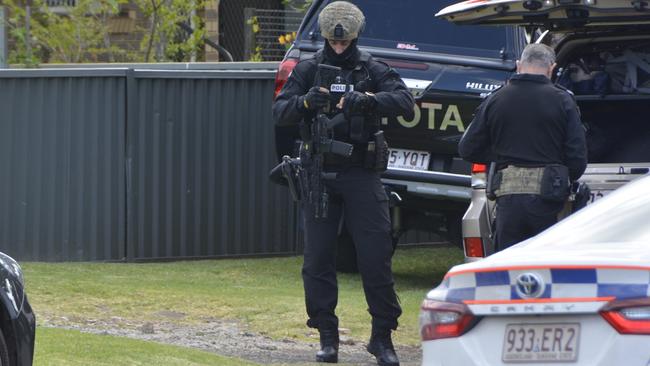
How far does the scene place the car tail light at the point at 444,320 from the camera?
488 centimetres

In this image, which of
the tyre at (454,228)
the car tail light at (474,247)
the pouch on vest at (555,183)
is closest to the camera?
the pouch on vest at (555,183)

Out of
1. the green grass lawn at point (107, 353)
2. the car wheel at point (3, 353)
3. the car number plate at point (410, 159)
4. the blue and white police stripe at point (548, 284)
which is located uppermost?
the blue and white police stripe at point (548, 284)

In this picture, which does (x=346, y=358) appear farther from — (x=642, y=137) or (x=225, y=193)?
(x=225, y=193)

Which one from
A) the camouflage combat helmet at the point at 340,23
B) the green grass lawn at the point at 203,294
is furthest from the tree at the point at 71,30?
the camouflage combat helmet at the point at 340,23

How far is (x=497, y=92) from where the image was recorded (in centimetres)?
784

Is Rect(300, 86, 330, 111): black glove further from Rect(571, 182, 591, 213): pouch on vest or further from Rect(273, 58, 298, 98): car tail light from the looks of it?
Rect(273, 58, 298, 98): car tail light

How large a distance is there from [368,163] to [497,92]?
78 centimetres

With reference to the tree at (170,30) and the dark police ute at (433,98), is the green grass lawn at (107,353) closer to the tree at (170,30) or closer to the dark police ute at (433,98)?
the dark police ute at (433,98)

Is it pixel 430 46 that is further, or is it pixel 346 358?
pixel 430 46

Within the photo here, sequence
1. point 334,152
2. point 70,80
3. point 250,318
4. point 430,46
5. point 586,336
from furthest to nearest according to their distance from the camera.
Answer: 1. point 70,80
2. point 430,46
3. point 250,318
4. point 334,152
5. point 586,336

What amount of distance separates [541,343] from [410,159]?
5.54m

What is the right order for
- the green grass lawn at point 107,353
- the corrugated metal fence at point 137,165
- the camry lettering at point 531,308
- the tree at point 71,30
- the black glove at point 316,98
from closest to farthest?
the camry lettering at point 531,308, the green grass lawn at point 107,353, the black glove at point 316,98, the corrugated metal fence at point 137,165, the tree at point 71,30

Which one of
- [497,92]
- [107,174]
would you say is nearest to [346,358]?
[497,92]

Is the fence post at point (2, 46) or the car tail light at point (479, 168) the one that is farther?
the fence post at point (2, 46)
